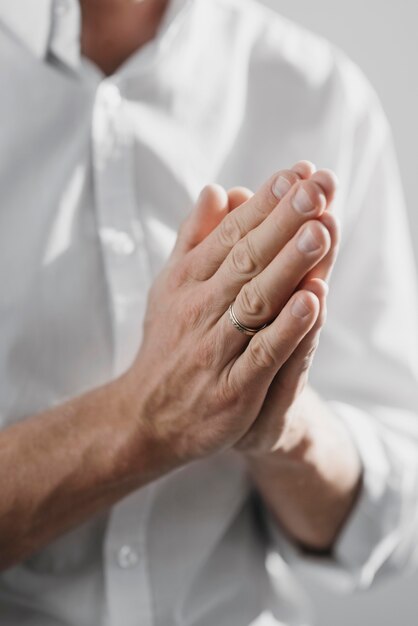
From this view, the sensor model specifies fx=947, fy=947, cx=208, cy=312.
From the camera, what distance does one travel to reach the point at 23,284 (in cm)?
83

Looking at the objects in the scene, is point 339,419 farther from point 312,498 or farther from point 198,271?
point 198,271

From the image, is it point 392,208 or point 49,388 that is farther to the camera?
point 392,208

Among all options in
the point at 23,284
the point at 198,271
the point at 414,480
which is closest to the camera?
the point at 198,271

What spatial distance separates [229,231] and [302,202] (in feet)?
0.25

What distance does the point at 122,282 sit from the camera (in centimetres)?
85

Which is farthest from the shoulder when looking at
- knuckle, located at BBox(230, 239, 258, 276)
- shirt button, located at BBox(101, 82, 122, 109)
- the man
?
knuckle, located at BBox(230, 239, 258, 276)

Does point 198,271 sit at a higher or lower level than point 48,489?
higher

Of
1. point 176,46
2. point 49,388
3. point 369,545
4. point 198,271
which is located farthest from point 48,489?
point 176,46

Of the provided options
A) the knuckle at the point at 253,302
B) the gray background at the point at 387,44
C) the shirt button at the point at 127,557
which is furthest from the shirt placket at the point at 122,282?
the gray background at the point at 387,44

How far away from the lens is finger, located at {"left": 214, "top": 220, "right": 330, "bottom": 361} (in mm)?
614

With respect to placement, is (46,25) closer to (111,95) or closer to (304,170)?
(111,95)

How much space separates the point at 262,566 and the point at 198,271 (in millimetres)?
368

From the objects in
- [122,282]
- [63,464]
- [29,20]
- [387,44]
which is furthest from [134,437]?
[387,44]

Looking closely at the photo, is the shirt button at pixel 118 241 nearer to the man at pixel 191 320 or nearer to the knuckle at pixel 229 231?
the man at pixel 191 320
